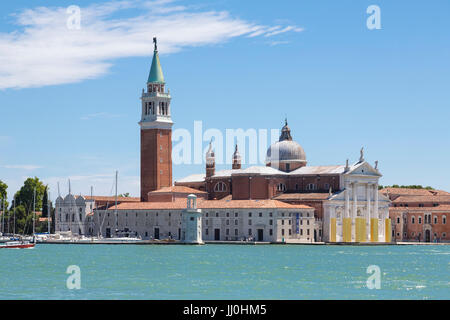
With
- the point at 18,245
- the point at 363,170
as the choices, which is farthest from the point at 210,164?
the point at 18,245

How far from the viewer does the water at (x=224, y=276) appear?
3469 centimetres

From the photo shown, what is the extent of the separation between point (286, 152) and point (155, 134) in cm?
1298

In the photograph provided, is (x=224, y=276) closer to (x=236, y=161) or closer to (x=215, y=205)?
(x=215, y=205)

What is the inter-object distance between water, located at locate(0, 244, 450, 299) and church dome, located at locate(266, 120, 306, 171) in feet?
95.1

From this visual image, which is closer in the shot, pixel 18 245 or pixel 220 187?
pixel 18 245

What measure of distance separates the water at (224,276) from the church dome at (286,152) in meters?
29.0

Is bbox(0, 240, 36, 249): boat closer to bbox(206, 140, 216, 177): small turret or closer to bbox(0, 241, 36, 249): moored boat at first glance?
bbox(0, 241, 36, 249): moored boat

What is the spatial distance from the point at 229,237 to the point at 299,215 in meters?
6.69

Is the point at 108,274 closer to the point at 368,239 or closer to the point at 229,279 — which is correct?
the point at 229,279

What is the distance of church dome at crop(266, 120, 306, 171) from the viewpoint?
9281cm

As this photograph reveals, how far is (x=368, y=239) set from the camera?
8600 cm

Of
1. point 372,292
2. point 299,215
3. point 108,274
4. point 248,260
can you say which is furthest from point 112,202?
point 372,292

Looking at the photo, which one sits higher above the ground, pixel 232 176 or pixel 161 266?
pixel 232 176

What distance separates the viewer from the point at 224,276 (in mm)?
43156
